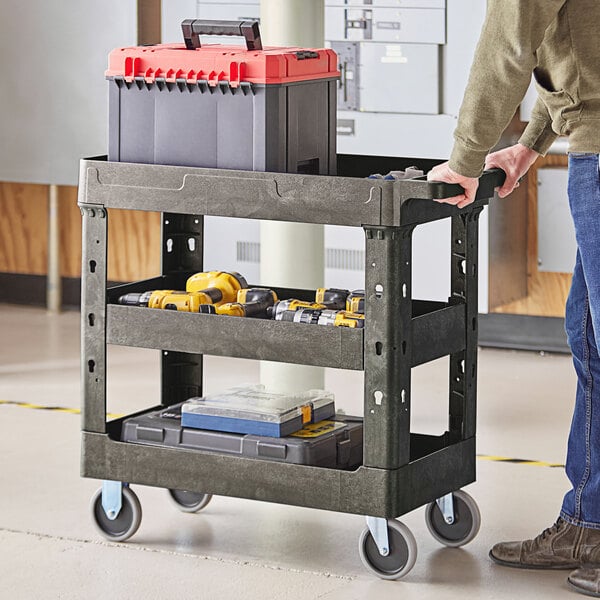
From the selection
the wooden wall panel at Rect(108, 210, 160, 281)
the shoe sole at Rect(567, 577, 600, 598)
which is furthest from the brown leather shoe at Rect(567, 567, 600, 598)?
the wooden wall panel at Rect(108, 210, 160, 281)

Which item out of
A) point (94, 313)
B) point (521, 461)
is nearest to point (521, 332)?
point (521, 461)

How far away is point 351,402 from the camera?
4.73 meters

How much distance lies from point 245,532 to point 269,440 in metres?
0.37

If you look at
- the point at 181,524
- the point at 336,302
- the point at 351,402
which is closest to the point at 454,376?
the point at 336,302

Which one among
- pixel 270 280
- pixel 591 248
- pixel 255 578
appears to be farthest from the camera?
pixel 270 280

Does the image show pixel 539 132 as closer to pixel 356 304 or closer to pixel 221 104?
A: pixel 356 304

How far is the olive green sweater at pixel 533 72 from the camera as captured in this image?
257 centimetres

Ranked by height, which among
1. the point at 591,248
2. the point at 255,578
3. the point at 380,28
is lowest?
the point at 255,578

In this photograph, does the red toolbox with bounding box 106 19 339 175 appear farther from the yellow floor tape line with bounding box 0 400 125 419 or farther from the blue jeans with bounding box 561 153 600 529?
the yellow floor tape line with bounding box 0 400 125 419

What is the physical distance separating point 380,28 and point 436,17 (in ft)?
0.72

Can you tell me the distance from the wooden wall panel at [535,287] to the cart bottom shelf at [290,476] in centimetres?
239

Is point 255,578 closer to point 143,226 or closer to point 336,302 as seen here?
point 336,302

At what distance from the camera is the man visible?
2.61 meters

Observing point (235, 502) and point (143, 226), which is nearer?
point (235, 502)
